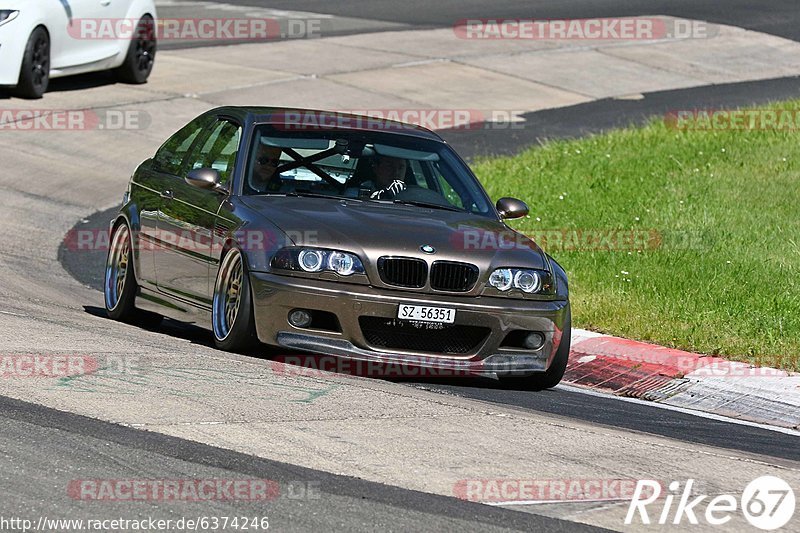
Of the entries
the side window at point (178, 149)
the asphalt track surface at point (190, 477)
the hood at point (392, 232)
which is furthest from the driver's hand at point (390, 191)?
the asphalt track surface at point (190, 477)

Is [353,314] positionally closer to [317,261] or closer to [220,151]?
[317,261]

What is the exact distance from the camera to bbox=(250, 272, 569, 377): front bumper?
919 centimetres

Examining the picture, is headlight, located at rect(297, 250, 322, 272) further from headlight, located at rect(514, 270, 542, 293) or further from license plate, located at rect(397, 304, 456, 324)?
headlight, located at rect(514, 270, 542, 293)

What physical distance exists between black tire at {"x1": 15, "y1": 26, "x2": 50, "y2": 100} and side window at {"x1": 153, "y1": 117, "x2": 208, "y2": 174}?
336 inches

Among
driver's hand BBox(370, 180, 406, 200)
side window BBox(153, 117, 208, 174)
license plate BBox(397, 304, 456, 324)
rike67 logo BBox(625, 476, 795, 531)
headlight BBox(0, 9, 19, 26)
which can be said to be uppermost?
headlight BBox(0, 9, 19, 26)

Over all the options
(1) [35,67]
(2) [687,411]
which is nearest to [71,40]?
(1) [35,67]

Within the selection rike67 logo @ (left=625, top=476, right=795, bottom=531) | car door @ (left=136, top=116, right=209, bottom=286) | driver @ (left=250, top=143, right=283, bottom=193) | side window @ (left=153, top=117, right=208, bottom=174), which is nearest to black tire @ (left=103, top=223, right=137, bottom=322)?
car door @ (left=136, top=116, right=209, bottom=286)

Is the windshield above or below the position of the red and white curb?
above

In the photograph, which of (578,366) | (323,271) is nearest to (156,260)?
(323,271)

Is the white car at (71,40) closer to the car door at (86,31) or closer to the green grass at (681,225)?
the car door at (86,31)

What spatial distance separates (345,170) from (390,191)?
309 mm

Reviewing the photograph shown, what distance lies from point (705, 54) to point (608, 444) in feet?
72.0

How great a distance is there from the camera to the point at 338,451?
704cm

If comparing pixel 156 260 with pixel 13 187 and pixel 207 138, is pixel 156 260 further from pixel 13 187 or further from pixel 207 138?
pixel 13 187
